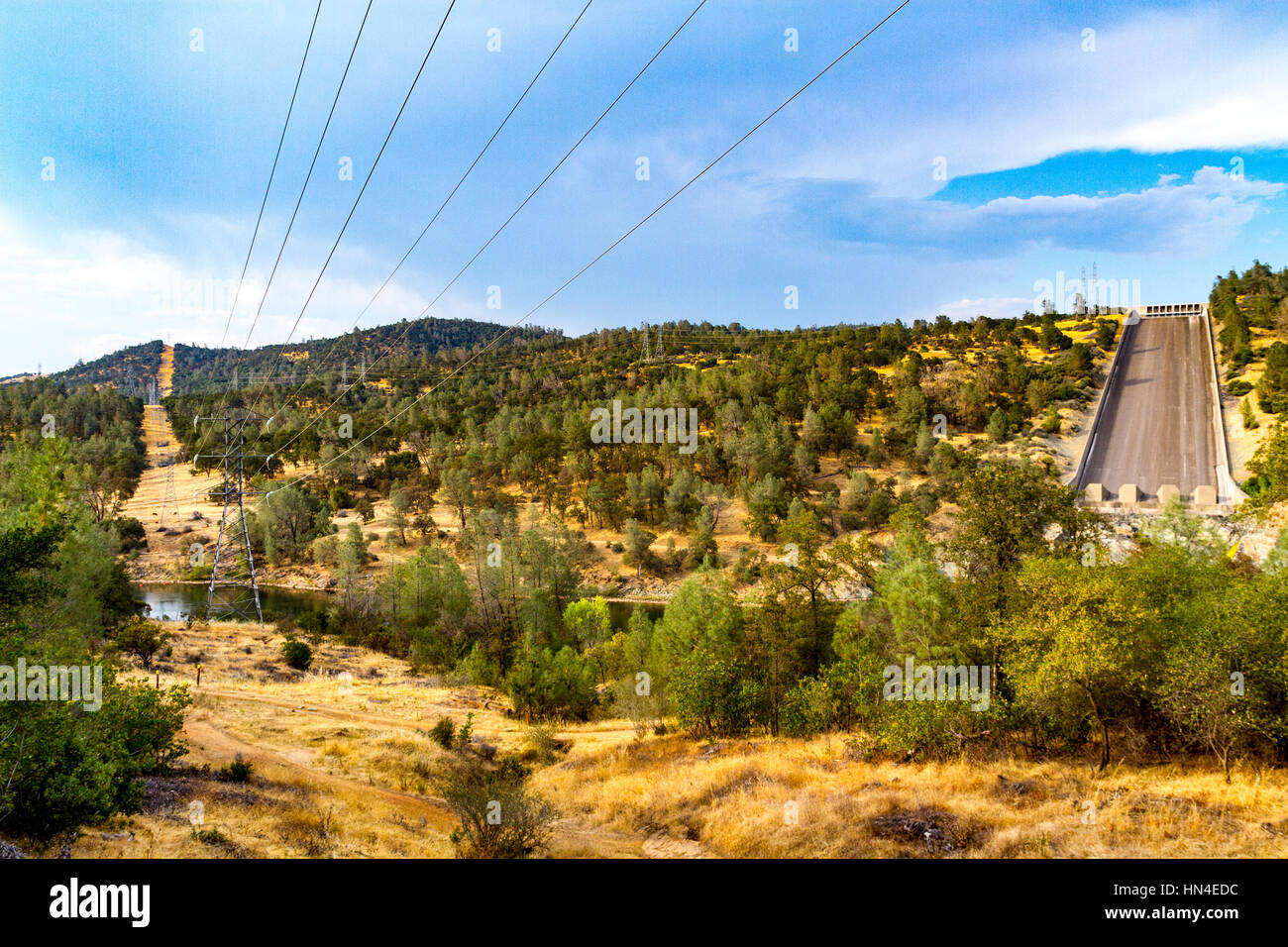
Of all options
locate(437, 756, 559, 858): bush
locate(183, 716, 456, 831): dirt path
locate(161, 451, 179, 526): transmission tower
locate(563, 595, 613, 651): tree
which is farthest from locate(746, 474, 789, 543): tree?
locate(161, 451, 179, 526): transmission tower

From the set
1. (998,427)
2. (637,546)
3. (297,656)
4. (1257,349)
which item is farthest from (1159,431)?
(297,656)

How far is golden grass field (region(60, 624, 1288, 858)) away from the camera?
10.8m

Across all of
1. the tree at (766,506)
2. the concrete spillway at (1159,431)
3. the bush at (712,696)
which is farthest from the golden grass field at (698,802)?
the tree at (766,506)

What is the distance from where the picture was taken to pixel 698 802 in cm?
1521

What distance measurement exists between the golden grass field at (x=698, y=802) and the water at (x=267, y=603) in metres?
29.3

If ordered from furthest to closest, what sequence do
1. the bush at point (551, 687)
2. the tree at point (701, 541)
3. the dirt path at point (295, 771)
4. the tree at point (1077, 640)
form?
the tree at point (701, 541) → the bush at point (551, 687) → the dirt path at point (295, 771) → the tree at point (1077, 640)

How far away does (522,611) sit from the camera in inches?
1539

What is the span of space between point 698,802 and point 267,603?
5665 centimetres

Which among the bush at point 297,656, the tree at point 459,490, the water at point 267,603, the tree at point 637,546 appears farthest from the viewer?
the tree at point 459,490

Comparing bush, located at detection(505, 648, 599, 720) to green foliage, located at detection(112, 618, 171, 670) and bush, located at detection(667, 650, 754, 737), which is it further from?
green foliage, located at detection(112, 618, 171, 670)

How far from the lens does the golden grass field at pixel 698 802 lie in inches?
424

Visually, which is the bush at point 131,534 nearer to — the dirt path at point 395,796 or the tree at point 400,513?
the tree at point 400,513

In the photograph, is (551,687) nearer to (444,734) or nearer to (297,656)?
(444,734)
